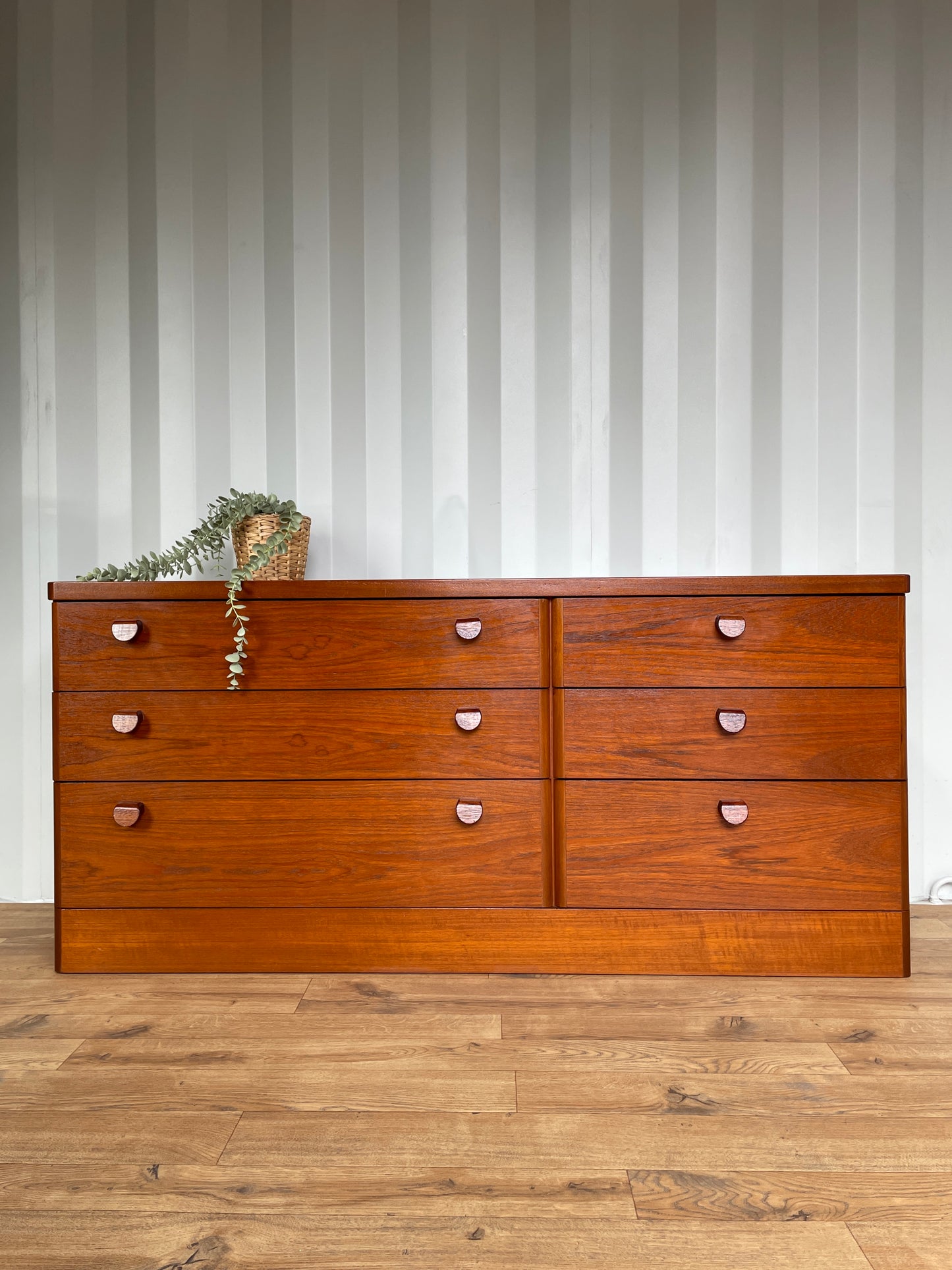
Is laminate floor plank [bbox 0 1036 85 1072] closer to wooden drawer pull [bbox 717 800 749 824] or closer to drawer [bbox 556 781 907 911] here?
drawer [bbox 556 781 907 911]

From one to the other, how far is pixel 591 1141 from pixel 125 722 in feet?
3.45

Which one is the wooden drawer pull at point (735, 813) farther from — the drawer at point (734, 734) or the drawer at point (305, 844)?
the drawer at point (305, 844)

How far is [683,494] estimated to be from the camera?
1856mm

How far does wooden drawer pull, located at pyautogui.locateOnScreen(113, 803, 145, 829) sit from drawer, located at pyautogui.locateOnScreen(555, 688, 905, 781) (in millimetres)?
798

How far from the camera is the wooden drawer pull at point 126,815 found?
1.43 m

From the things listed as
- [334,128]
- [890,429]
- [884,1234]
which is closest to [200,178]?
[334,128]

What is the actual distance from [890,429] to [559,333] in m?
0.83

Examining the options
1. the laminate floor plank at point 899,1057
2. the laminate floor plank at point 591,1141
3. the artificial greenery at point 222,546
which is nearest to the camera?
the laminate floor plank at point 591,1141

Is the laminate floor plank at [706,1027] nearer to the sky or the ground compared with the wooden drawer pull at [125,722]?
nearer to the ground

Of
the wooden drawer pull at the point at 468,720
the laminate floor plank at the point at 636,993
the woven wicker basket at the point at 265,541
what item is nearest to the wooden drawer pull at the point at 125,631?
the woven wicker basket at the point at 265,541

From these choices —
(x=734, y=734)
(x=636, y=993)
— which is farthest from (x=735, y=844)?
(x=636, y=993)

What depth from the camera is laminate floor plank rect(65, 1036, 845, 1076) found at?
1.12 metres

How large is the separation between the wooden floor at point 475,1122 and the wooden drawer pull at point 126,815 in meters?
0.30

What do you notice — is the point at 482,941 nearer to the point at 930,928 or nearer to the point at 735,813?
the point at 735,813
